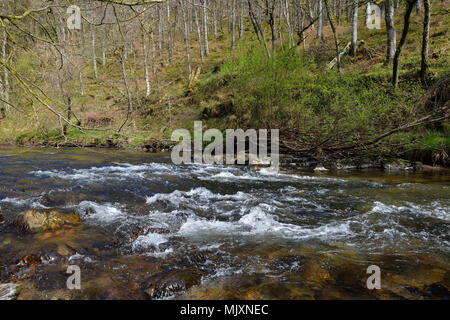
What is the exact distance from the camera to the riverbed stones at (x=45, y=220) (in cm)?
473

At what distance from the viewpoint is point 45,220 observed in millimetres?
4863

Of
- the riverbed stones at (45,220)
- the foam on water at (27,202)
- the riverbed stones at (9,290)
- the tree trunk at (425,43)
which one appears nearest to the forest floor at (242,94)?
the tree trunk at (425,43)

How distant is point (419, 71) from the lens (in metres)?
13.4

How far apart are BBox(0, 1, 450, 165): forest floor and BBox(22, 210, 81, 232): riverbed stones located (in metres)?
1.55

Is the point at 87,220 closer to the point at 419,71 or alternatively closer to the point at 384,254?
the point at 384,254

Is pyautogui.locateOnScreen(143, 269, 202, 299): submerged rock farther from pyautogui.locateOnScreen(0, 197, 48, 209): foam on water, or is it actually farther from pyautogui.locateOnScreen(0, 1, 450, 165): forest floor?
pyautogui.locateOnScreen(0, 197, 48, 209): foam on water

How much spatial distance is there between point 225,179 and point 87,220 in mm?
5160

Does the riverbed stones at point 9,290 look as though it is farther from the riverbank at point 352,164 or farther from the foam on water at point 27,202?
the riverbank at point 352,164

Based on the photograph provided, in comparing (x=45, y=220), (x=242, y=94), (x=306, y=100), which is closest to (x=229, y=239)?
(x=45, y=220)

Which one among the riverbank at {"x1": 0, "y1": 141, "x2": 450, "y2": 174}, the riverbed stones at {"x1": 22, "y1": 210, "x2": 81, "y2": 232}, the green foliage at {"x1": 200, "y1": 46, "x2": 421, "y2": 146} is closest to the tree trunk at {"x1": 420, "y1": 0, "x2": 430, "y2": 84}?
the green foliage at {"x1": 200, "y1": 46, "x2": 421, "y2": 146}

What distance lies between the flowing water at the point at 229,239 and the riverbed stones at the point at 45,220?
0.18 metres

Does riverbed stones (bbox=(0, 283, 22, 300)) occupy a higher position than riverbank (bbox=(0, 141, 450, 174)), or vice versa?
riverbank (bbox=(0, 141, 450, 174))

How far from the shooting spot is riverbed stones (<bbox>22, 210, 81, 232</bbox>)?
4.73 meters

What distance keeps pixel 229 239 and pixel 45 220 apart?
→ 3.28m
